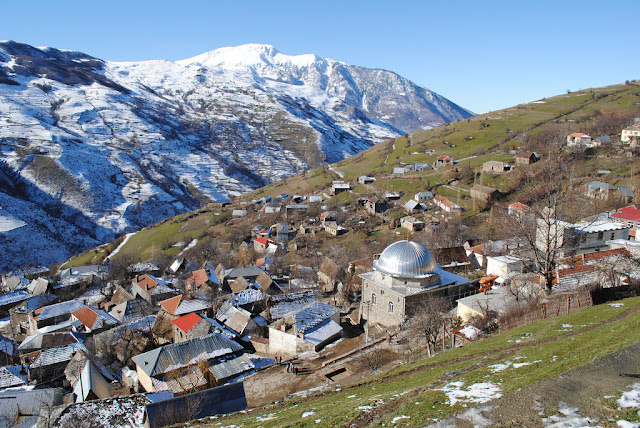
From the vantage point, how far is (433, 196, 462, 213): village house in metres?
67.7

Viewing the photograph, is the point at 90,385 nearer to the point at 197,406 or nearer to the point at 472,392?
the point at 197,406

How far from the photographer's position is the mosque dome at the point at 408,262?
3010 cm

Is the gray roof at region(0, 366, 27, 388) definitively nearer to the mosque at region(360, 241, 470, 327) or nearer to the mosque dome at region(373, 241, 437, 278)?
the mosque at region(360, 241, 470, 327)

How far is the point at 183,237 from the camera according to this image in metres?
89.6

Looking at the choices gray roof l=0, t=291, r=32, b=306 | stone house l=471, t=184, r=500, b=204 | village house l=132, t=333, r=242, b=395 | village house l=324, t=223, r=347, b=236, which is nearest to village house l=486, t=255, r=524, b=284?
village house l=132, t=333, r=242, b=395

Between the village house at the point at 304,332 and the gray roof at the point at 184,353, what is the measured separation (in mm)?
2987

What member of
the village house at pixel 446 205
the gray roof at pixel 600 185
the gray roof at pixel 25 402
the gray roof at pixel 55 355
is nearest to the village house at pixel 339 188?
the village house at pixel 446 205

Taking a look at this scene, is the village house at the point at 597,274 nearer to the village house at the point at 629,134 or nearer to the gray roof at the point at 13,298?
the village house at the point at 629,134

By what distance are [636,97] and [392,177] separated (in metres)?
74.8

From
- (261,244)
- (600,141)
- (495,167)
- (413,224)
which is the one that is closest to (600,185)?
(495,167)

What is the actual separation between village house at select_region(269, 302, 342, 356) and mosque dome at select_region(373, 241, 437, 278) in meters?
5.81

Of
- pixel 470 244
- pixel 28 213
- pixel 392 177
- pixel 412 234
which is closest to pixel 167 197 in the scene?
pixel 28 213

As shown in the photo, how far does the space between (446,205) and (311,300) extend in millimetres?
40061

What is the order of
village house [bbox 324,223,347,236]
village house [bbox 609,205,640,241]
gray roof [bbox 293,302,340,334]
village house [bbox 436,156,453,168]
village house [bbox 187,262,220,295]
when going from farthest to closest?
village house [bbox 436,156,453,168] < village house [bbox 324,223,347,236] < village house [bbox 187,262,220,295] < village house [bbox 609,205,640,241] < gray roof [bbox 293,302,340,334]
